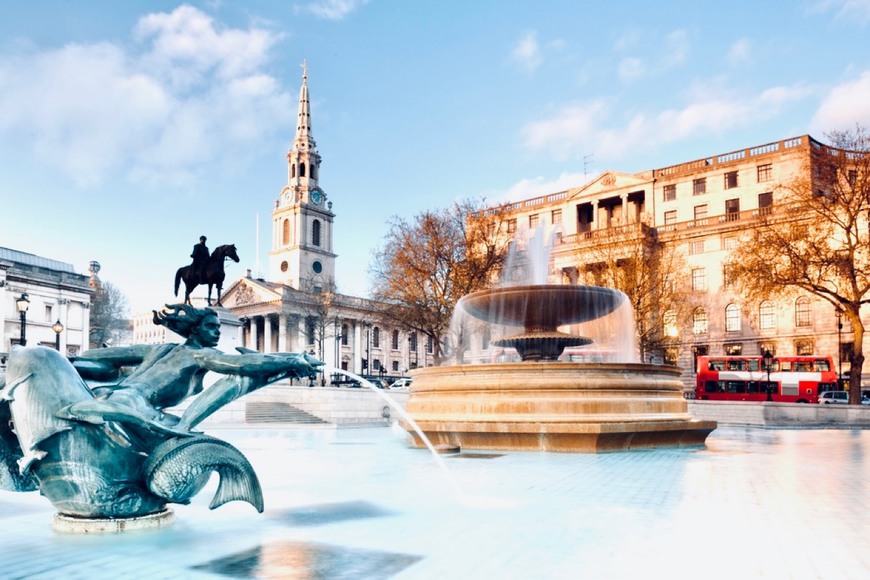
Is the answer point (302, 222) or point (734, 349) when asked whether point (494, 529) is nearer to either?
point (734, 349)

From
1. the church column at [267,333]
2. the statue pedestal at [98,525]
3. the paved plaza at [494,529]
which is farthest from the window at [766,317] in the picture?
the church column at [267,333]

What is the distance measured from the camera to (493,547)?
4980 millimetres

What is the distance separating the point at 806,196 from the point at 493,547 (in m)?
32.2

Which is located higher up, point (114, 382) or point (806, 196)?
point (806, 196)

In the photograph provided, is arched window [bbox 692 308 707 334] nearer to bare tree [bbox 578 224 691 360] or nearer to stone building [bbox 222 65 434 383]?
bare tree [bbox 578 224 691 360]

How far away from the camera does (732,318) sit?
58.3 m

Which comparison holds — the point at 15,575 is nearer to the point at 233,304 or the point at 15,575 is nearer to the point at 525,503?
the point at 525,503

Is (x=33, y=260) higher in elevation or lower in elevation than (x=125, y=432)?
higher

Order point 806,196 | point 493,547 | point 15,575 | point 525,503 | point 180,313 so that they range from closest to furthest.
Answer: point 15,575 → point 493,547 → point 180,313 → point 525,503 → point 806,196

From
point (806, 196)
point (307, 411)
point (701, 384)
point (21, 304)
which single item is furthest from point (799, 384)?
point (21, 304)

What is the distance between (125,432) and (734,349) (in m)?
58.2

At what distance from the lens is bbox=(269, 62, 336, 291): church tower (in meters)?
105

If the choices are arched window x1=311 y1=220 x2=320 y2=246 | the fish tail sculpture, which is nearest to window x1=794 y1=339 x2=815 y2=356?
the fish tail sculpture

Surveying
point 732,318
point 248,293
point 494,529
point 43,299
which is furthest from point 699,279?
point 248,293
